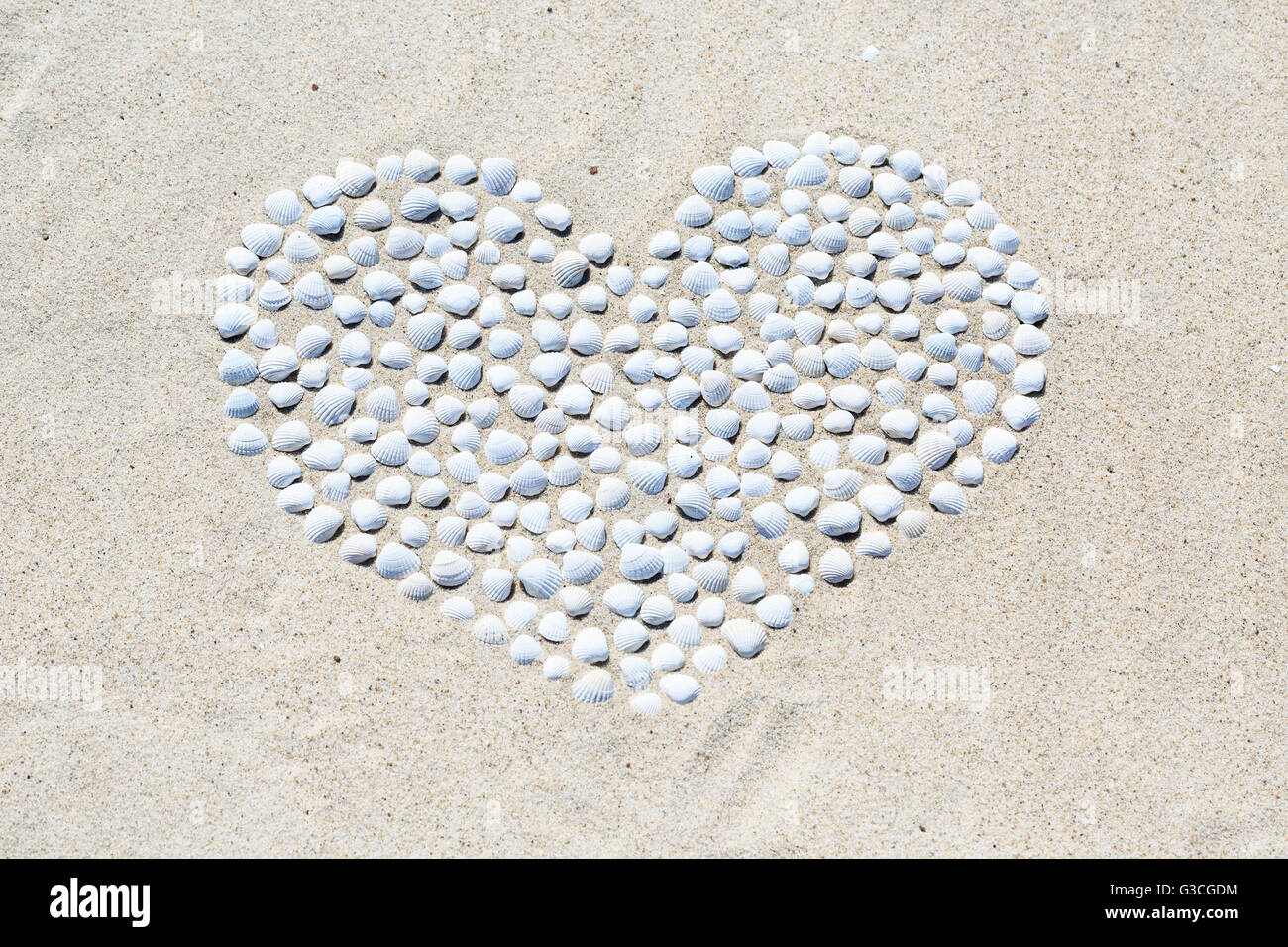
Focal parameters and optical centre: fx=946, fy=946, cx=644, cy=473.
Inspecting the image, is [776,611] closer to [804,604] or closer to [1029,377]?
[804,604]

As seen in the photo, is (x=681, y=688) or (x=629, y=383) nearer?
(x=681, y=688)

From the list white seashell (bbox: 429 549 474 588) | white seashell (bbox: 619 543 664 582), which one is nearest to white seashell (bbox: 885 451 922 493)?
white seashell (bbox: 619 543 664 582)

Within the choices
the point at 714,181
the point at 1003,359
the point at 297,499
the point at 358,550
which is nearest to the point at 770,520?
the point at 1003,359

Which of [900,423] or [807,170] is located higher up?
[807,170]

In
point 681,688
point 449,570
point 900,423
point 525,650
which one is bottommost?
point 681,688

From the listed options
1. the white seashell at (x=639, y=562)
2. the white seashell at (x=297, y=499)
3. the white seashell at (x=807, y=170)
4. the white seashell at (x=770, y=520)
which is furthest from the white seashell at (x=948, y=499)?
the white seashell at (x=297, y=499)

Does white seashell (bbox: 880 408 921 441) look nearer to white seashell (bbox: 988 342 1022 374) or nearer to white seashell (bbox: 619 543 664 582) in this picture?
white seashell (bbox: 988 342 1022 374)
